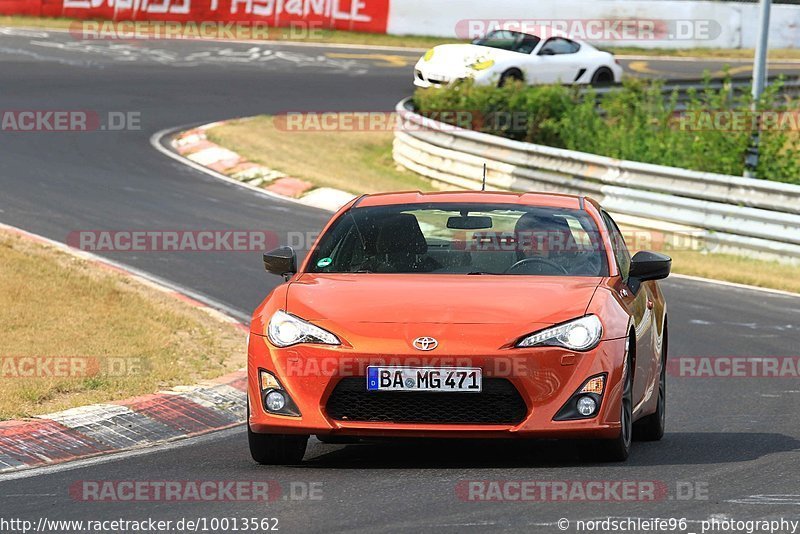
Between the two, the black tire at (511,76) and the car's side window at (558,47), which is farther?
the car's side window at (558,47)

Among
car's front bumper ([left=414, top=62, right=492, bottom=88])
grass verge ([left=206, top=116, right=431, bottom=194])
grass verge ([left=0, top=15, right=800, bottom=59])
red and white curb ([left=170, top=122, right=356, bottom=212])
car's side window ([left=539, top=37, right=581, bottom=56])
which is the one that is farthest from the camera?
grass verge ([left=0, top=15, right=800, bottom=59])

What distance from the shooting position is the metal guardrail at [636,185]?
18.1 meters

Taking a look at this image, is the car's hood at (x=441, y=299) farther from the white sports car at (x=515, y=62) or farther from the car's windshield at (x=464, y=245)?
the white sports car at (x=515, y=62)

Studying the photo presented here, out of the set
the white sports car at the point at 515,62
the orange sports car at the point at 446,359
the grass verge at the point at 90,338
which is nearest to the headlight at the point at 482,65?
the white sports car at the point at 515,62

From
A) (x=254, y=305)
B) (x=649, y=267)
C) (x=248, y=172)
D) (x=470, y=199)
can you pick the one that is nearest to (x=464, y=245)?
(x=470, y=199)

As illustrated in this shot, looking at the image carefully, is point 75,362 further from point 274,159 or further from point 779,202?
point 274,159

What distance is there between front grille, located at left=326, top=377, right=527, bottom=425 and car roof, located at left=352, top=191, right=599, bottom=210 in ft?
6.11

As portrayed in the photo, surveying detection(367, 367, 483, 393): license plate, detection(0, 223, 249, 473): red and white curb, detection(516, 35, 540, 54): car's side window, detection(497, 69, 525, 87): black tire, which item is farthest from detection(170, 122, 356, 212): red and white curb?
detection(367, 367, 483, 393): license plate

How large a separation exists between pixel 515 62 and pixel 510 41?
3.47ft

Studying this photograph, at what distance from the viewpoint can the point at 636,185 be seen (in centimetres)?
1994

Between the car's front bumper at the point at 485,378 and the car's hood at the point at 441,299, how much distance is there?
21cm

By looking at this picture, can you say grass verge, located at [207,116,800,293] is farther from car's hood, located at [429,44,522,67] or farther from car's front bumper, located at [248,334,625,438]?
car's front bumper, located at [248,334,625,438]

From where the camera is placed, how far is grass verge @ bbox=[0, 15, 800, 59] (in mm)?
35594

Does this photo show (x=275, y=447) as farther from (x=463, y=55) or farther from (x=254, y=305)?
(x=463, y=55)
